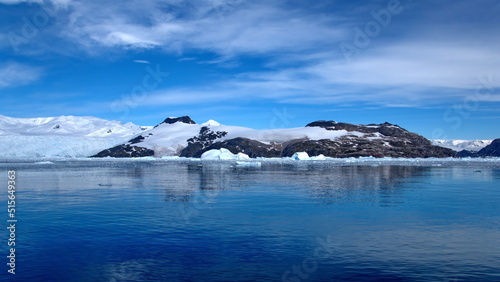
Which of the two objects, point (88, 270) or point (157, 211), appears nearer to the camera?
point (88, 270)

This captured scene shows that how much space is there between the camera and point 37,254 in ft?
56.1

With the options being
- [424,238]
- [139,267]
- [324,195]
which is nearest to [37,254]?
[139,267]

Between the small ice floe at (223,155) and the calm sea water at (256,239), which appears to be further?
the small ice floe at (223,155)

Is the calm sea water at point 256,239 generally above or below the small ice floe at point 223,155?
below

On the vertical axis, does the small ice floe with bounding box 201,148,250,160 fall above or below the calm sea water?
above

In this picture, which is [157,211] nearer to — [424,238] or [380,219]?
[380,219]

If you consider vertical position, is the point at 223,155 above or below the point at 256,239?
above

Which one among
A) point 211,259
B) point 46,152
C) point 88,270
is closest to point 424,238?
point 211,259

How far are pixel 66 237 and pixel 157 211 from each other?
8253 mm

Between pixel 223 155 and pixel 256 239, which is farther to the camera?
pixel 223 155

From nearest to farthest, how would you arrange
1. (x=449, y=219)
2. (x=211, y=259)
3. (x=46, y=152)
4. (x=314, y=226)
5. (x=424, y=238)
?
(x=211, y=259), (x=424, y=238), (x=314, y=226), (x=449, y=219), (x=46, y=152)

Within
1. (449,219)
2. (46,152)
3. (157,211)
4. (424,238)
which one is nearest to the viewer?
(424,238)

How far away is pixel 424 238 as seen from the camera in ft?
65.8

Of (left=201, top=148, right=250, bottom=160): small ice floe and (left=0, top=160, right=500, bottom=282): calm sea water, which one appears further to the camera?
(left=201, top=148, right=250, bottom=160): small ice floe
